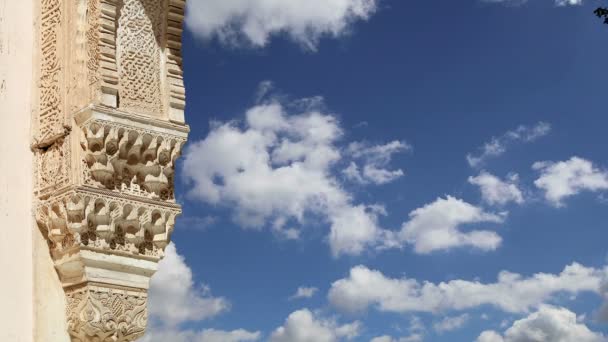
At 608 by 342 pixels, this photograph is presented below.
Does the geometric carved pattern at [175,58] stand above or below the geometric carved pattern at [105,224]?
above

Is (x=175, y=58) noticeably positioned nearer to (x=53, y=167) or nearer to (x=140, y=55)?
(x=140, y=55)

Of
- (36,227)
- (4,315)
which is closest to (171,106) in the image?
(36,227)

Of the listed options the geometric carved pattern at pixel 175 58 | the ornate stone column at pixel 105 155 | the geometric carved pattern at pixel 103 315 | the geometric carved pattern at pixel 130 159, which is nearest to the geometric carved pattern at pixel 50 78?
the ornate stone column at pixel 105 155

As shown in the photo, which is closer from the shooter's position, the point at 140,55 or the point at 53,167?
the point at 53,167

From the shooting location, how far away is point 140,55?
3.96m

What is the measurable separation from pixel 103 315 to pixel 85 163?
0.62 m

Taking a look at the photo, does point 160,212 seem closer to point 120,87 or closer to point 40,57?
point 120,87

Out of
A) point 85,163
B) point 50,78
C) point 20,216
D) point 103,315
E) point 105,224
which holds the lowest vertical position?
point 103,315

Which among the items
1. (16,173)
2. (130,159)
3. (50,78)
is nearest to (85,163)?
(130,159)

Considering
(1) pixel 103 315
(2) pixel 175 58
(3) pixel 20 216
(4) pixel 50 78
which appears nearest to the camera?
(1) pixel 103 315

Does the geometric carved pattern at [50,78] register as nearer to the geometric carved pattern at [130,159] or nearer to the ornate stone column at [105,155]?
the ornate stone column at [105,155]

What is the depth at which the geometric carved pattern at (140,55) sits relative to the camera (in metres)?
3.87

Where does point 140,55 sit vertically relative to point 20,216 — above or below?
above

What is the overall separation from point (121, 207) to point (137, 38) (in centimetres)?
78
